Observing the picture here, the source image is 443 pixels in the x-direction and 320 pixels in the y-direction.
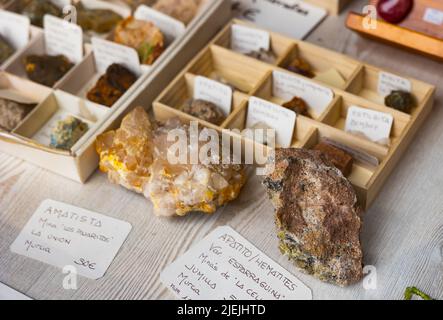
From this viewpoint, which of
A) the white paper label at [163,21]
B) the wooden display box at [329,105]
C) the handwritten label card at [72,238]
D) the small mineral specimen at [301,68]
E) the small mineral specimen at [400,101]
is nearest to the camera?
the handwritten label card at [72,238]

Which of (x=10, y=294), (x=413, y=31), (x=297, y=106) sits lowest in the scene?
(x=10, y=294)

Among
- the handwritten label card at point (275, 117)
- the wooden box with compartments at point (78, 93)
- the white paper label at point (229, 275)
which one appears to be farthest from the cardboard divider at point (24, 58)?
the white paper label at point (229, 275)

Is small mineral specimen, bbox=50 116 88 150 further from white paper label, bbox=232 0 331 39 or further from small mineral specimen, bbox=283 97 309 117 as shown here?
white paper label, bbox=232 0 331 39

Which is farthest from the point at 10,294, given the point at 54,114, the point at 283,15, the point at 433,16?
the point at 433,16

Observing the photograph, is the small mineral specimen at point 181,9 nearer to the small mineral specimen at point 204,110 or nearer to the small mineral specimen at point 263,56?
the small mineral specimen at point 263,56

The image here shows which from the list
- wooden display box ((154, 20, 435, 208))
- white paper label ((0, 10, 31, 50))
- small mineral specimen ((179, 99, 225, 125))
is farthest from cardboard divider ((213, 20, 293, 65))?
white paper label ((0, 10, 31, 50))

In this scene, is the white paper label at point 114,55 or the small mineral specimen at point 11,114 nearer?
the small mineral specimen at point 11,114

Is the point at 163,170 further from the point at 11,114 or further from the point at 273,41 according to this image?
the point at 273,41
